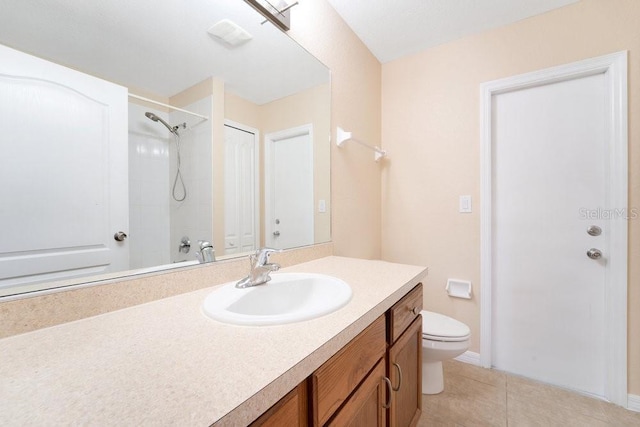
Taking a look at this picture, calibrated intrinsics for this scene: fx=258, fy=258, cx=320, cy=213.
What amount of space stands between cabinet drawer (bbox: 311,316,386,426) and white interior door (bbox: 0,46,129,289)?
2.03ft

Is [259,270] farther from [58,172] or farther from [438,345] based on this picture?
[438,345]

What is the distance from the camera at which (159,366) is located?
0.43 meters

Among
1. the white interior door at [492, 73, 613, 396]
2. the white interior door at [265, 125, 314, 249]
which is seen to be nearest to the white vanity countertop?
the white interior door at [265, 125, 314, 249]

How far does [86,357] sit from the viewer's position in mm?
467

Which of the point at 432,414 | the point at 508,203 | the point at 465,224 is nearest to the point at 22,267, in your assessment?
the point at 432,414

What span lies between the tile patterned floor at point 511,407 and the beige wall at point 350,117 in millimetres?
955

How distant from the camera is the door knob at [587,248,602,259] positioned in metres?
1.46

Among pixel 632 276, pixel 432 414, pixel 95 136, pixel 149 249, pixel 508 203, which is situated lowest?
pixel 432 414

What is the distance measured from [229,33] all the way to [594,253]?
7.17 ft

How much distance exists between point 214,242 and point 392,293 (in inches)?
25.8

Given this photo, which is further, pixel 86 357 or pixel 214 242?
pixel 214 242

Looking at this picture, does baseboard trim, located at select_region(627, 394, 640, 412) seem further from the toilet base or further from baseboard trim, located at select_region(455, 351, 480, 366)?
the toilet base

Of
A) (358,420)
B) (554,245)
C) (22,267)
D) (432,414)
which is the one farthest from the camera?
(554,245)

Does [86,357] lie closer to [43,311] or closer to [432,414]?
[43,311]
